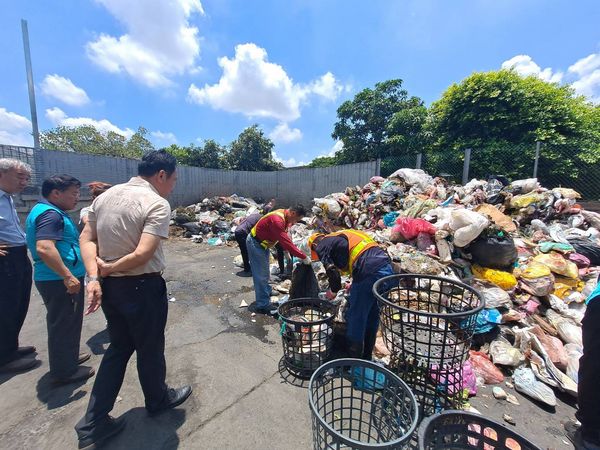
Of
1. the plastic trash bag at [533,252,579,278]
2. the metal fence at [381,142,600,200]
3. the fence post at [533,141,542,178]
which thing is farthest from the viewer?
the fence post at [533,141,542,178]

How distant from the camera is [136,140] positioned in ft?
77.7

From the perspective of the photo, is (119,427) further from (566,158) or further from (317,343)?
(566,158)

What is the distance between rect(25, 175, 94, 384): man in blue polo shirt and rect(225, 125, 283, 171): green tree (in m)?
16.4

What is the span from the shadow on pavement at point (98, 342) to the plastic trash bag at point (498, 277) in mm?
4596

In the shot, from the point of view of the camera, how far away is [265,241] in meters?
3.54

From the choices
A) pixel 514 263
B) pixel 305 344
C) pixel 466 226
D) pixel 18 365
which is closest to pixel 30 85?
pixel 18 365

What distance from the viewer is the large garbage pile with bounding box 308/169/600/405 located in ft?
7.89

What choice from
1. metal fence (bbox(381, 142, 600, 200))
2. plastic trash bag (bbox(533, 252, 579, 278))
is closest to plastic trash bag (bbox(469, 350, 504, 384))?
plastic trash bag (bbox(533, 252, 579, 278))

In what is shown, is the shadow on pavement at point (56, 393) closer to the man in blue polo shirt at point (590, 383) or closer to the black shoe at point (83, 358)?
the black shoe at point (83, 358)

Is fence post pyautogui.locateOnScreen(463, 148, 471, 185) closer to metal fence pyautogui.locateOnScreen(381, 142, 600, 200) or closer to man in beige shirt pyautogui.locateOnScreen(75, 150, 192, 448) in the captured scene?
metal fence pyautogui.locateOnScreen(381, 142, 600, 200)

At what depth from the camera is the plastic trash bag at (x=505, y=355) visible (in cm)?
243

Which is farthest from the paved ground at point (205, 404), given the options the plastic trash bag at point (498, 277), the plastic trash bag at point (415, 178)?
the plastic trash bag at point (415, 178)

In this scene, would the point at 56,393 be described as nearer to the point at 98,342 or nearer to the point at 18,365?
the point at 18,365

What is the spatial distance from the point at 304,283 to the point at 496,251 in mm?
2600
